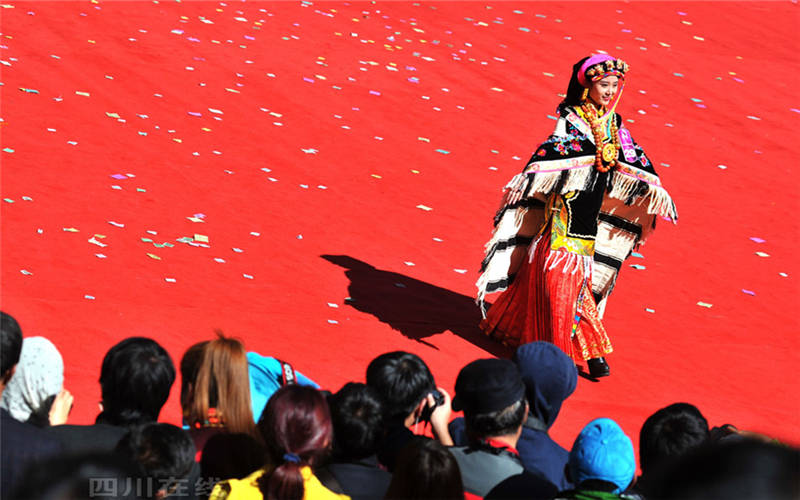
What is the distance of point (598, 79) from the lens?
6598 millimetres

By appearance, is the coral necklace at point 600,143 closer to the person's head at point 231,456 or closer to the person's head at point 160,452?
the person's head at point 231,456

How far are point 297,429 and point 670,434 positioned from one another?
1.52 meters

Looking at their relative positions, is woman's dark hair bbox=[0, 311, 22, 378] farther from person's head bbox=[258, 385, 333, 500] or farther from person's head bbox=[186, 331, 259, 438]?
person's head bbox=[258, 385, 333, 500]

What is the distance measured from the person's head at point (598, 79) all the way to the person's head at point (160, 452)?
4.03m

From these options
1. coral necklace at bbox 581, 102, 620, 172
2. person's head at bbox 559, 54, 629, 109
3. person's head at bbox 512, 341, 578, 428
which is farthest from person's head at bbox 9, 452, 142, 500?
coral necklace at bbox 581, 102, 620, 172

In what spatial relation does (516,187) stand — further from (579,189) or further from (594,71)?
(594,71)

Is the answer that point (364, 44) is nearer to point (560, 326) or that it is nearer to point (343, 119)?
point (343, 119)

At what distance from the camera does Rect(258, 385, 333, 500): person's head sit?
3.32 m

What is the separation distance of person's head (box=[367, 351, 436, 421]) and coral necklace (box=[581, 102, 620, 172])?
299 centimetres

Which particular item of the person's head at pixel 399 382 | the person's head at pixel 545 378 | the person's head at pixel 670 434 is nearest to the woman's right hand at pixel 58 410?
the person's head at pixel 399 382

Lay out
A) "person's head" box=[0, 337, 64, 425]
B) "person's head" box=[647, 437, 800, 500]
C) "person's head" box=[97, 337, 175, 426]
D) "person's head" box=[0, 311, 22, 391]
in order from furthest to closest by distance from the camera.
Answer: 1. "person's head" box=[0, 337, 64, 425]
2. "person's head" box=[97, 337, 175, 426]
3. "person's head" box=[0, 311, 22, 391]
4. "person's head" box=[647, 437, 800, 500]

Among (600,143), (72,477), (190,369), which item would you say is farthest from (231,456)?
(600,143)

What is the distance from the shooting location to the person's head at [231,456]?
3.74m

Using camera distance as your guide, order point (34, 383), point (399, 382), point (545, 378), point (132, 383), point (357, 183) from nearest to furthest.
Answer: point (132, 383)
point (34, 383)
point (399, 382)
point (545, 378)
point (357, 183)
